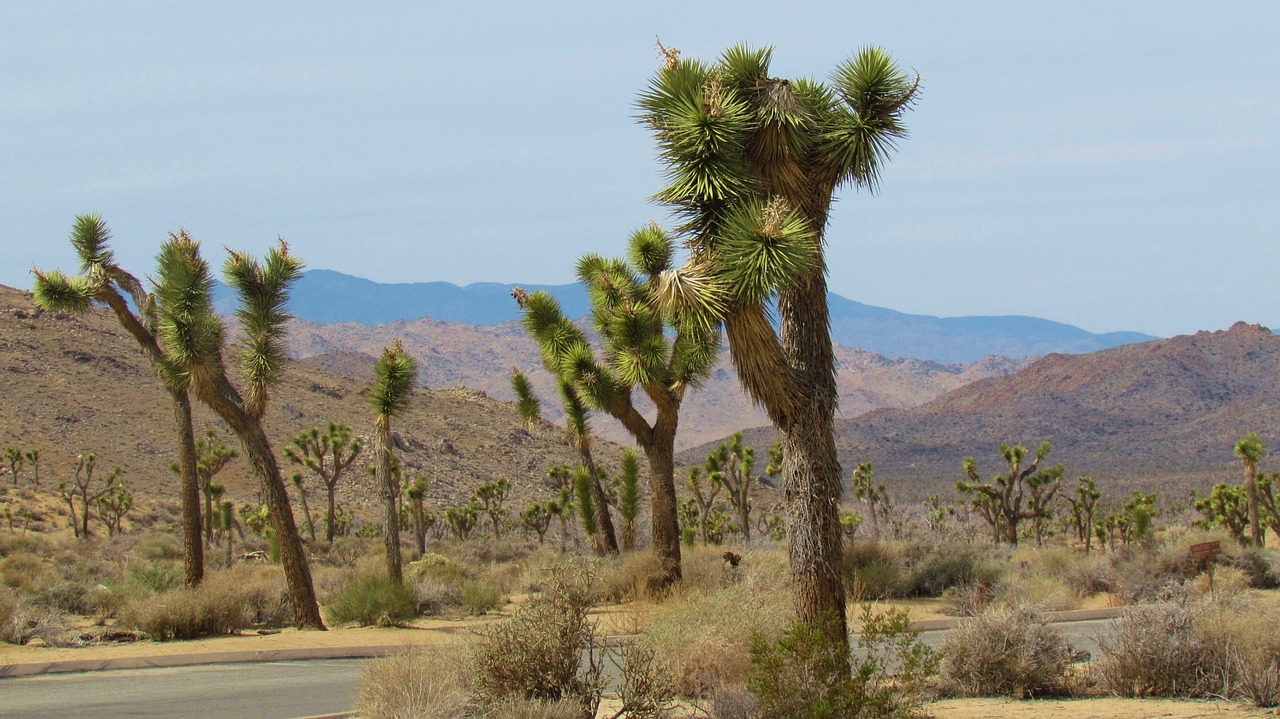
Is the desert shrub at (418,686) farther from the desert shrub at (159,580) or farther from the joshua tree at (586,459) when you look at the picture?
the joshua tree at (586,459)

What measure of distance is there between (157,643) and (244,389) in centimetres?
399

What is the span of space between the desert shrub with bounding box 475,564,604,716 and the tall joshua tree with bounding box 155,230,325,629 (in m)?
9.94

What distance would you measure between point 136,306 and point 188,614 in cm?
555

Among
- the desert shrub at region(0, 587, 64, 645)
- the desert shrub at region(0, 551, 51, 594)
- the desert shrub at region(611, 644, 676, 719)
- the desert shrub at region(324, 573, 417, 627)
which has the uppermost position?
the desert shrub at region(0, 551, 51, 594)

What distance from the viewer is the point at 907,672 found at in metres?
8.70

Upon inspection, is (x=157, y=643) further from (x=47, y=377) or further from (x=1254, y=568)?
(x=47, y=377)

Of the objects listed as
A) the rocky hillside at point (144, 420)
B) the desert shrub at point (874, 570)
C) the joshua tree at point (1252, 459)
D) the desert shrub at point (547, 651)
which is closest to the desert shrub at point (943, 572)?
the desert shrub at point (874, 570)

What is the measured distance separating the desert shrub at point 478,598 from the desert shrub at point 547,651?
44.2 feet

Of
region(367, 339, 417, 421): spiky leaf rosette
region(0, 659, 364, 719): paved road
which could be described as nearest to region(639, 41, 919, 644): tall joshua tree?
region(0, 659, 364, 719): paved road

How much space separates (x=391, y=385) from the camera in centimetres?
2166

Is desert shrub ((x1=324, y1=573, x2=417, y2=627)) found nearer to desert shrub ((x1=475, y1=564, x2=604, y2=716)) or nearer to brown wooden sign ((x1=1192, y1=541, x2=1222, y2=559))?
desert shrub ((x1=475, y1=564, x2=604, y2=716))

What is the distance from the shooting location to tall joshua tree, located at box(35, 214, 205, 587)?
19.3 m

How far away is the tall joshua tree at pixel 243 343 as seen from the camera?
18109 mm

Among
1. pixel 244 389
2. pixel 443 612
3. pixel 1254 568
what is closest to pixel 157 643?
pixel 244 389
